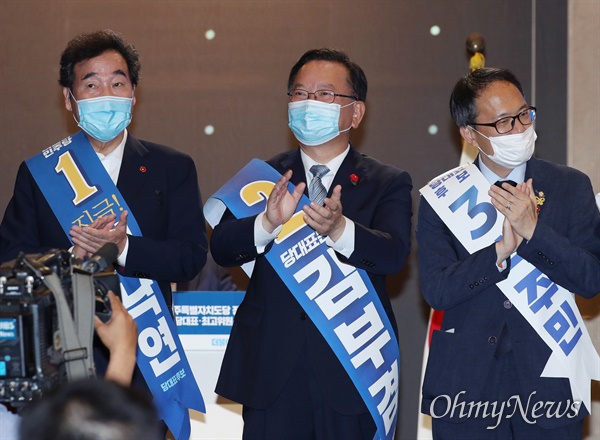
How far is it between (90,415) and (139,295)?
1.79 m

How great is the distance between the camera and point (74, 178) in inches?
130

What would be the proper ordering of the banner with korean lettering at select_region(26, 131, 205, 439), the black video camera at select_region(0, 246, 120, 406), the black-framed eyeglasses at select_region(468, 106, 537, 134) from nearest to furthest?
the black video camera at select_region(0, 246, 120, 406) → the black-framed eyeglasses at select_region(468, 106, 537, 134) → the banner with korean lettering at select_region(26, 131, 205, 439)

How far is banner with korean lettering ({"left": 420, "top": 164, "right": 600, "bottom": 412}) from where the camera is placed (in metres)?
2.93

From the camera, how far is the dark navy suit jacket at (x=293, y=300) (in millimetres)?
3008

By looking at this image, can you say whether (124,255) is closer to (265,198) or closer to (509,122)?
(265,198)

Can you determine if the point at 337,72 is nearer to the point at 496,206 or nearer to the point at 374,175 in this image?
the point at 374,175

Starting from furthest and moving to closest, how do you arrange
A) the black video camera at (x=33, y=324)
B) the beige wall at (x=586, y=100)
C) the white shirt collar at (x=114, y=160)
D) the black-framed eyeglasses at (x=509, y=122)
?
1. the beige wall at (x=586, y=100)
2. the white shirt collar at (x=114, y=160)
3. the black-framed eyeglasses at (x=509, y=122)
4. the black video camera at (x=33, y=324)

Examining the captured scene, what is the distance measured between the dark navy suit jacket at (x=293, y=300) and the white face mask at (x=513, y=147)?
313mm

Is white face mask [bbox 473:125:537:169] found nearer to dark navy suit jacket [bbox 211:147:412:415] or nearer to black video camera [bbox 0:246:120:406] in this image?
dark navy suit jacket [bbox 211:147:412:415]

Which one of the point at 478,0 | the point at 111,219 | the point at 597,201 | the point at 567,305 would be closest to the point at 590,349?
the point at 567,305

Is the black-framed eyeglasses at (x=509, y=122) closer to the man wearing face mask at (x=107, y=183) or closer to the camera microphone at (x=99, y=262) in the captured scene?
the man wearing face mask at (x=107, y=183)

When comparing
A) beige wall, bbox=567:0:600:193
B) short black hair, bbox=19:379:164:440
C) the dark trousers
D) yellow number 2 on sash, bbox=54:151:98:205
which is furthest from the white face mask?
short black hair, bbox=19:379:164:440

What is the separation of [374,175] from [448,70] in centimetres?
202

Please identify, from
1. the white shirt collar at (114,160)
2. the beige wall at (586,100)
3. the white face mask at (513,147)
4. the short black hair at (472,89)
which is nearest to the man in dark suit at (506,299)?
the white face mask at (513,147)
